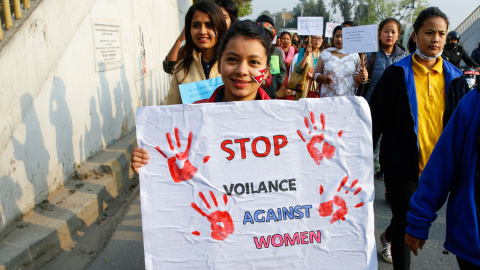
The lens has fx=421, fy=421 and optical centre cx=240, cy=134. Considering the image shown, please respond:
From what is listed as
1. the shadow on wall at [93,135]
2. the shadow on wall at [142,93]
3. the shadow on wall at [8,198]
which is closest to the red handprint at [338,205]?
the shadow on wall at [8,198]

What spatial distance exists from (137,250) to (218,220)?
205 centimetres

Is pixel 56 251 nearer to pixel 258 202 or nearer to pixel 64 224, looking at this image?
pixel 64 224

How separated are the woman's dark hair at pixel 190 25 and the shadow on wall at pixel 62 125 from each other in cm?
187

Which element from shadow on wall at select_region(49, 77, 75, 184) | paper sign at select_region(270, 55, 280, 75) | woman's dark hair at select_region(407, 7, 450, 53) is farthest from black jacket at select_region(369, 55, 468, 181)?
shadow on wall at select_region(49, 77, 75, 184)

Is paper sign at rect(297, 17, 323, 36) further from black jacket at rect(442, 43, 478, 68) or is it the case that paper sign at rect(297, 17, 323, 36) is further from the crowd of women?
the crowd of women

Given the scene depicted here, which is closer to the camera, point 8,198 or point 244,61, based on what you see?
point 244,61

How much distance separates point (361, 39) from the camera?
14.5 ft

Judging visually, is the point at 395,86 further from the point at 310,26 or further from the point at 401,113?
the point at 310,26

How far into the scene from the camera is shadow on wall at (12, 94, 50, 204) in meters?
3.69

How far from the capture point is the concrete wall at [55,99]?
351 cm

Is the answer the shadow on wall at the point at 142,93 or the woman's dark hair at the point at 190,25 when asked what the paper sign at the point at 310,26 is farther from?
the woman's dark hair at the point at 190,25

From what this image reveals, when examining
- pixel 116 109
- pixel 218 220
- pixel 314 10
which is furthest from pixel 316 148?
pixel 314 10

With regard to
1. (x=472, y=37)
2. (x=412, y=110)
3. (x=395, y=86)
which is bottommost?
(x=412, y=110)

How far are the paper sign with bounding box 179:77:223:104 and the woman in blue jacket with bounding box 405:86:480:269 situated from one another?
1442 millimetres
